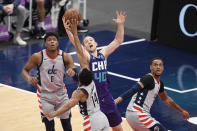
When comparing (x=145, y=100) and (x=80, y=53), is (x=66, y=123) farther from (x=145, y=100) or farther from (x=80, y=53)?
(x=145, y=100)

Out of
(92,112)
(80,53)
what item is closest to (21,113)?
(80,53)

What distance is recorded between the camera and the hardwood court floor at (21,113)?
9654 mm

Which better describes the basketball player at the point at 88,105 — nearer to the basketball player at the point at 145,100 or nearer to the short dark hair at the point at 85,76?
the short dark hair at the point at 85,76

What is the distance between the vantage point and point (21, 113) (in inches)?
405

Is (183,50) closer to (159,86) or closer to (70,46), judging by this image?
(70,46)

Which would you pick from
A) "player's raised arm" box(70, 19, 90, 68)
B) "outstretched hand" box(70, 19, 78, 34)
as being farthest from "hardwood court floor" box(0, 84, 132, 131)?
"outstretched hand" box(70, 19, 78, 34)

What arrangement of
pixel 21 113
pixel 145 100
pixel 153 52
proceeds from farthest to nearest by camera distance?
pixel 153 52 → pixel 21 113 → pixel 145 100

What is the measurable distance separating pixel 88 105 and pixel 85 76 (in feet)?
1.41

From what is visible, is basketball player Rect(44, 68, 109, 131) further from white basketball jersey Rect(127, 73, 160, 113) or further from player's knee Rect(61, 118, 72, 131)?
player's knee Rect(61, 118, 72, 131)

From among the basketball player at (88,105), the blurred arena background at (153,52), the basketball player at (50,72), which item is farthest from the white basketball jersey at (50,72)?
the blurred arena background at (153,52)

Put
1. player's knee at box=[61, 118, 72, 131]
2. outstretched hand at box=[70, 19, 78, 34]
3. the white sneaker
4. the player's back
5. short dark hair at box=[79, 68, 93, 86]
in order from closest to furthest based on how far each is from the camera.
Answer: short dark hair at box=[79, 68, 93, 86]
the player's back
outstretched hand at box=[70, 19, 78, 34]
player's knee at box=[61, 118, 72, 131]
the white sneaker

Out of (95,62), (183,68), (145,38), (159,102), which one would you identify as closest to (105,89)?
(95,62)

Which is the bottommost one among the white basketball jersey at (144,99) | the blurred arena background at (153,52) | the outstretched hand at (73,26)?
the blurred arena background at (153,52)

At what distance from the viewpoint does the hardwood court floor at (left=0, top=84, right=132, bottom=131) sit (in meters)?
9.65
